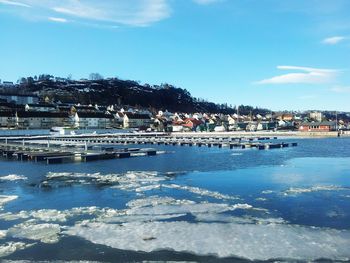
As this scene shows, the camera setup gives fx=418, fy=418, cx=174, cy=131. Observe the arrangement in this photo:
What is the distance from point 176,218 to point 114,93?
13179 cm

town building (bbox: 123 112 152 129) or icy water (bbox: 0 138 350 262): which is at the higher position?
town building (bbox: 123 112 152 129)

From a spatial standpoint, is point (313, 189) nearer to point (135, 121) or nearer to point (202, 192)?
point (202, 192)

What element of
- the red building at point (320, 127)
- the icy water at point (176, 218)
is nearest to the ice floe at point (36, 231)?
the icy water at point (176, 218)

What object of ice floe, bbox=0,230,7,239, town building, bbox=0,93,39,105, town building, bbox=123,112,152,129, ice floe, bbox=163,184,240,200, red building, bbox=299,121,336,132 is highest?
town building, bbox=0,93,39,105

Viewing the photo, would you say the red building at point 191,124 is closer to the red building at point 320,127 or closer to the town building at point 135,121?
the town building at point 135,121

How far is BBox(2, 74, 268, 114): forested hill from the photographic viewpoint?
128m

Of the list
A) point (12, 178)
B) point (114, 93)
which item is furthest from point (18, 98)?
point (12, 178)

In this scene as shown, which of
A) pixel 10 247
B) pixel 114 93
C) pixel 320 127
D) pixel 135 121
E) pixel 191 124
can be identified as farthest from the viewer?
pixel 114 93

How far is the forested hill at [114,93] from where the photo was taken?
5026 inches

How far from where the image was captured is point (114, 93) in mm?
141375

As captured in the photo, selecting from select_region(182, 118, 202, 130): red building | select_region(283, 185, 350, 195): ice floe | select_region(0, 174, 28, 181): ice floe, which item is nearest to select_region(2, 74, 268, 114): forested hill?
Answer: select_region(182, 118, 202, 130): red building

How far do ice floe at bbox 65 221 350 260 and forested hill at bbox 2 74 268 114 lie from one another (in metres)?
112

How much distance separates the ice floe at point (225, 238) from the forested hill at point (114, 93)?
112m

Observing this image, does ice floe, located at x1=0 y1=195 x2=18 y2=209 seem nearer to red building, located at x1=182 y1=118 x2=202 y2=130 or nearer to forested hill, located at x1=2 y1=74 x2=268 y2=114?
red building, located at x1=182 y1=118 x2=202 y2=130
